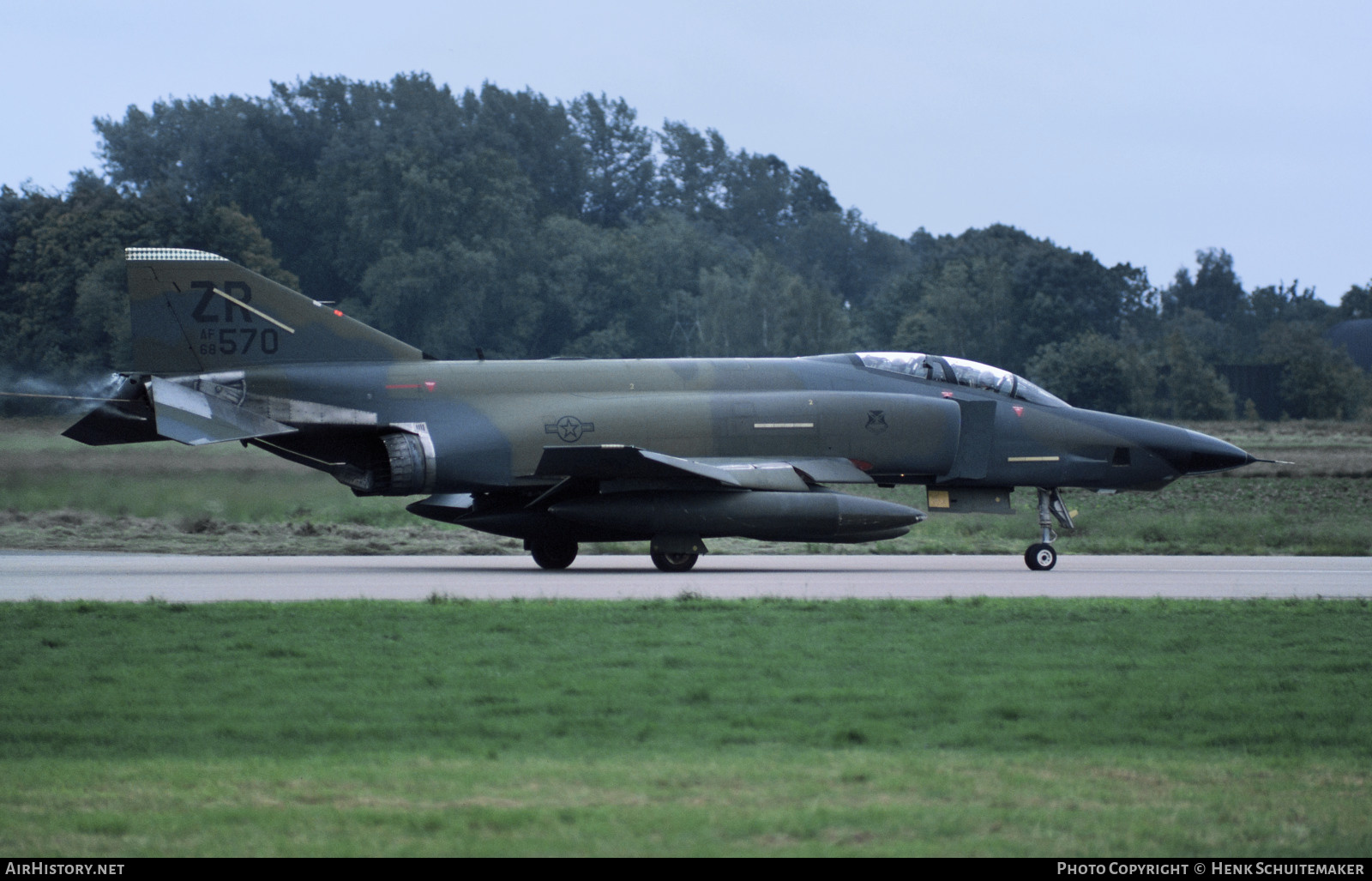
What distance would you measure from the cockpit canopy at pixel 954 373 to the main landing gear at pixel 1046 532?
1.37 meters

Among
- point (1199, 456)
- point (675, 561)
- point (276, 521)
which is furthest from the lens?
point (276, 521)

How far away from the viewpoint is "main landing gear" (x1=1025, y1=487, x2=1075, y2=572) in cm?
1802

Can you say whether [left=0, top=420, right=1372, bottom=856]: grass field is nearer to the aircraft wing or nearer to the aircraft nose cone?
the aircraft wing

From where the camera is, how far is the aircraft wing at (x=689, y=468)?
1684cm

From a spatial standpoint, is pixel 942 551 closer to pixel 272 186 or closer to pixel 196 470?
pixel 196 470

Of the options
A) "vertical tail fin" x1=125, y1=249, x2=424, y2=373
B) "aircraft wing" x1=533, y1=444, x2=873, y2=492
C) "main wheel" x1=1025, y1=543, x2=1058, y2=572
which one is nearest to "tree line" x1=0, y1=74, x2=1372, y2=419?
"vertical tail fin" x1=125, y1=249, x2=424, y2=373

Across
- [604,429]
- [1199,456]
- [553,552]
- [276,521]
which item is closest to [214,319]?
[604,429]

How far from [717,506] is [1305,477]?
2216cm

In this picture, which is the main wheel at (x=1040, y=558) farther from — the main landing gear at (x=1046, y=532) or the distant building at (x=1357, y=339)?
Result: the distant building at (x=1357, y=339)

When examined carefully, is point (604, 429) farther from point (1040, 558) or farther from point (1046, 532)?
point (1046, 532)

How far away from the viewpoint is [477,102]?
328ft

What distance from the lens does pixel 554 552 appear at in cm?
1852

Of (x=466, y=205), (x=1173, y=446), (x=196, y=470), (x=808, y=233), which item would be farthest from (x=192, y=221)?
(x=808, y=233)

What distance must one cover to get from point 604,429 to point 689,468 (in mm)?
1639
